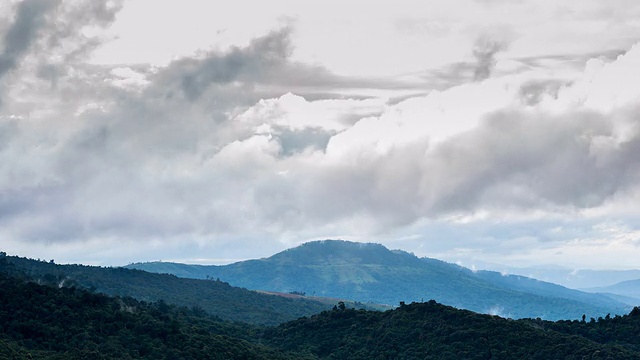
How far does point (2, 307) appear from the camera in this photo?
19012cm

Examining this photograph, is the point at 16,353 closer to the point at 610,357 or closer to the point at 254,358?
the point at 254,358

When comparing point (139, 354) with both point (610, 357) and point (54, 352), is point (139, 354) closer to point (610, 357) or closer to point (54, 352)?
point (54, 352)

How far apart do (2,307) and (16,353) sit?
4234cm

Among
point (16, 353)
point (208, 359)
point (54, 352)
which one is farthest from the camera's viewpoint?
point (208, 359)

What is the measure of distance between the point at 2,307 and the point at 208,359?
178 feet

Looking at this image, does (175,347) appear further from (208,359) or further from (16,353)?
(16,353)

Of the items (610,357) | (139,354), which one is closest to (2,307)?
(139,354)

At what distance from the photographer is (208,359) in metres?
189

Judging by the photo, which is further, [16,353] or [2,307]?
[2,307]

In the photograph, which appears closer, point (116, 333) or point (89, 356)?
point (89, 356)

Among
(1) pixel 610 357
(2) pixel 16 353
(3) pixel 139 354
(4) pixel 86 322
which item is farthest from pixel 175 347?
(1) pixel 610 357

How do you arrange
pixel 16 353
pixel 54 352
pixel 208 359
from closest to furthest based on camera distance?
pixel 16 353
pixel 54 352
pixel 208 359

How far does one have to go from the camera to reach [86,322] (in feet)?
647

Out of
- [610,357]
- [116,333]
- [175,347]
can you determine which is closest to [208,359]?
[175,347]
